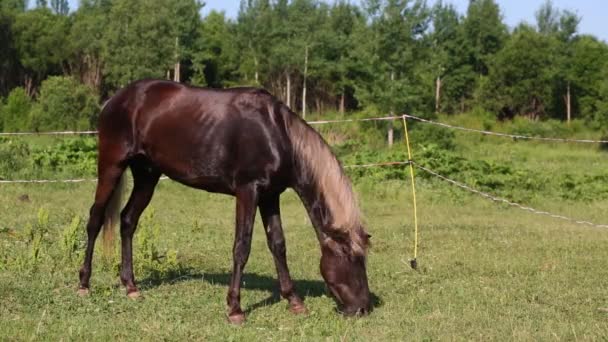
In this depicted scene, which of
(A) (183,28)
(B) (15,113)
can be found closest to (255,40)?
(A) (183,28)

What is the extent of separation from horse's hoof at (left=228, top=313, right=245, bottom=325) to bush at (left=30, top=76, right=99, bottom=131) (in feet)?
80.9

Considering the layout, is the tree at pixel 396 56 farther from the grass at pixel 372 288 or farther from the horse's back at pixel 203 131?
the horse's back at pixel 203 131

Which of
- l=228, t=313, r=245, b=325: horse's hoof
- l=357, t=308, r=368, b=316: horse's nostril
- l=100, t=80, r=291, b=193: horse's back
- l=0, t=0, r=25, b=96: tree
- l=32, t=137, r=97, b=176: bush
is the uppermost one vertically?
l=0, t=0, r=25, b=96: tree

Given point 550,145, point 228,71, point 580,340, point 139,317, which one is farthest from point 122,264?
point 228,71

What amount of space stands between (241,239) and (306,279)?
1.80m

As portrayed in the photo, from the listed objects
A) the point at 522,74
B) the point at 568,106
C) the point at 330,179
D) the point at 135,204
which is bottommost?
the point at 135,204

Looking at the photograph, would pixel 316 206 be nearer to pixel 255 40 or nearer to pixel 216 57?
pixel 255 40

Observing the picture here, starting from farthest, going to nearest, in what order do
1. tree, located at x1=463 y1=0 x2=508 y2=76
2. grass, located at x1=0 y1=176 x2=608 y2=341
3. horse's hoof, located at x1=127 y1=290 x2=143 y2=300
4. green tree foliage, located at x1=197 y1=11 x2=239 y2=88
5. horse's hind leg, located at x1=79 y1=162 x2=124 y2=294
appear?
tree, located at x1=463 y1=0 x2=508 y2=76, green tree foliage, located at x1=197 y1=11 x2=239 y2=88, horse's hind leg, located at x1=79 y1=162 x2=124 y2=294, horse's hoof, located at x1=127 y1=290 x2=143 y2=300, grass, located at x1=0 y1=176 x2=608 y2=341

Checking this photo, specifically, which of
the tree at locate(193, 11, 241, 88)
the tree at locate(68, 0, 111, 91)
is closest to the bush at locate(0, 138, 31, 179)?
the tree at locate(68, 0, 111, 91)

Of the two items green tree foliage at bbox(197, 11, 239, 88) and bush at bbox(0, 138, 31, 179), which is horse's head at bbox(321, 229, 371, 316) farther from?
green tree foliage at bbox(197, 11, 239, 88)

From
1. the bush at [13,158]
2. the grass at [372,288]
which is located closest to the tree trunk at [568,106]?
the bush at [13,158]

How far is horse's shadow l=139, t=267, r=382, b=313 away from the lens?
681 centimetres

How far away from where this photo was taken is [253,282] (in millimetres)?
7504

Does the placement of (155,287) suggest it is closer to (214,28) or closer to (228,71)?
(228,71)
